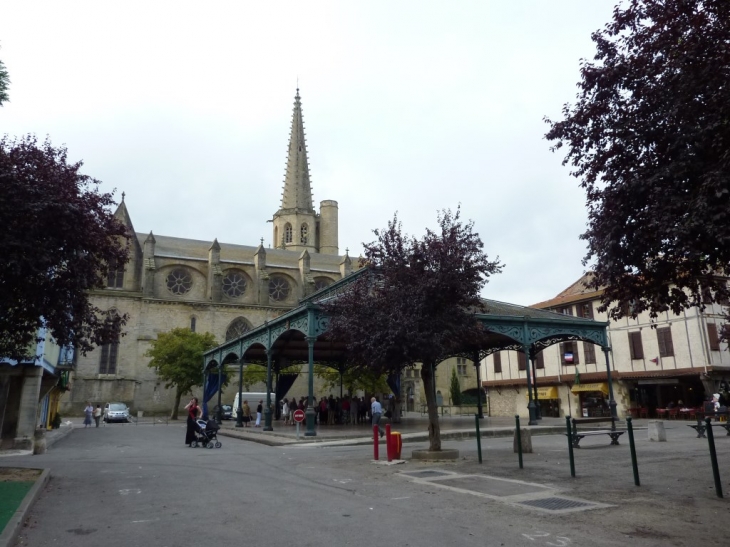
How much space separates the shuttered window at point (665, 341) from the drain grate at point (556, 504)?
26606 mm

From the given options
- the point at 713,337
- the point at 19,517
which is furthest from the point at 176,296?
the point at 19,517

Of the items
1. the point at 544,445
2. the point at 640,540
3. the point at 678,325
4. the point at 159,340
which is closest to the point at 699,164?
the point at 640,540

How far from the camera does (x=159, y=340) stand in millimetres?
44344

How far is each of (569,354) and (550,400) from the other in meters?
4.60

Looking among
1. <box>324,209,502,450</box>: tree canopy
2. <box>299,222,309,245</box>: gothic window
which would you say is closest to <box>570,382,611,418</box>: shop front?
<box>324,209,502,450</box>: tree canopy

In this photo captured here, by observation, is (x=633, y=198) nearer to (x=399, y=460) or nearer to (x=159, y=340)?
(x=399, y=460)

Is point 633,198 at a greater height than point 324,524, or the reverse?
point 633,198

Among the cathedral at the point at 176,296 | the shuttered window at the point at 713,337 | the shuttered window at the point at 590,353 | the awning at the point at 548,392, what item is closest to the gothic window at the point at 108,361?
the cathedral at the point at 176,296

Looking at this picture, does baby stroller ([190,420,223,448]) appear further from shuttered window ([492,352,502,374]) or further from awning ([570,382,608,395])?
shuttered window ([492,352,502,374])

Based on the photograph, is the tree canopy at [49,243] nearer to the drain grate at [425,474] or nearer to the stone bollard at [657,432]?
the drain grate at [425,474]

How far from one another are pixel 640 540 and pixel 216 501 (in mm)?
5311

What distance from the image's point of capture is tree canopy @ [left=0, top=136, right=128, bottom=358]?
8523 millimetres

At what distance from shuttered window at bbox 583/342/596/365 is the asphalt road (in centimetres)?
2230

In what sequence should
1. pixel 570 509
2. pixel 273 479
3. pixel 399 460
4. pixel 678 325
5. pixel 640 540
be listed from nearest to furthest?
pixel 640 540, pixel 570 509, pixel 273 479, pixel 399 460, pixel 678 325
